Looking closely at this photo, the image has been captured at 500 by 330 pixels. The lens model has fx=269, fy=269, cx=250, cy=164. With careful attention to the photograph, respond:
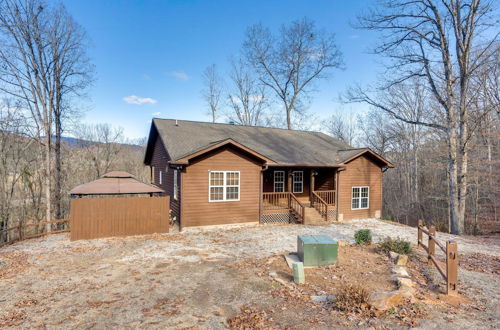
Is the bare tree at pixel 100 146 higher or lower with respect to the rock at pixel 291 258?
higher

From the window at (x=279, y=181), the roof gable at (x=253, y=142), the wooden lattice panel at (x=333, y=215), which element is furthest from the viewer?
the window at (x=279, y=181)

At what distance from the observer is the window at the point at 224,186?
13.0 meters

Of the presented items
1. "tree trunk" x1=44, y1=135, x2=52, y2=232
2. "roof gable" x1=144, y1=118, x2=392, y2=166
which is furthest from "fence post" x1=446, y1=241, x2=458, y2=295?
"tree trunk" x1=44, y1=135, x2=52, y2=232

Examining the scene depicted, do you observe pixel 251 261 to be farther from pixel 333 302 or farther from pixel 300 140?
pixel 300 140

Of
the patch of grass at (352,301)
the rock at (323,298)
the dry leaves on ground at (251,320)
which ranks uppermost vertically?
the patch of grass at (352,301)

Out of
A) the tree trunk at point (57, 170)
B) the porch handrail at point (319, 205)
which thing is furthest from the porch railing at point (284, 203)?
the tree trunk at point (57, 170)

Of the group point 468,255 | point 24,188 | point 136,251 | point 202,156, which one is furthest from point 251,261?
point 24,188

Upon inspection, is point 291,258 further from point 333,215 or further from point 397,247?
point 333,215

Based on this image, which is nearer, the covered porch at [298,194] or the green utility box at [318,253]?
the green utility box at [318,253]

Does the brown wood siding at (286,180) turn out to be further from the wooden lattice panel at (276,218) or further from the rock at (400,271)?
the rock at (400,271)

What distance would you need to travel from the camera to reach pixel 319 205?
16.2 metres

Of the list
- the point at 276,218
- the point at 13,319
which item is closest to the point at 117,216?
the point at 13,319

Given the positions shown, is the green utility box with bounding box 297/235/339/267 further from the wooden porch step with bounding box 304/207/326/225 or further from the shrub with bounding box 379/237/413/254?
the wooden porch step with bounding box 304/207/326/225

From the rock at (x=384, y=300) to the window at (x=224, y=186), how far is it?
8827mm
